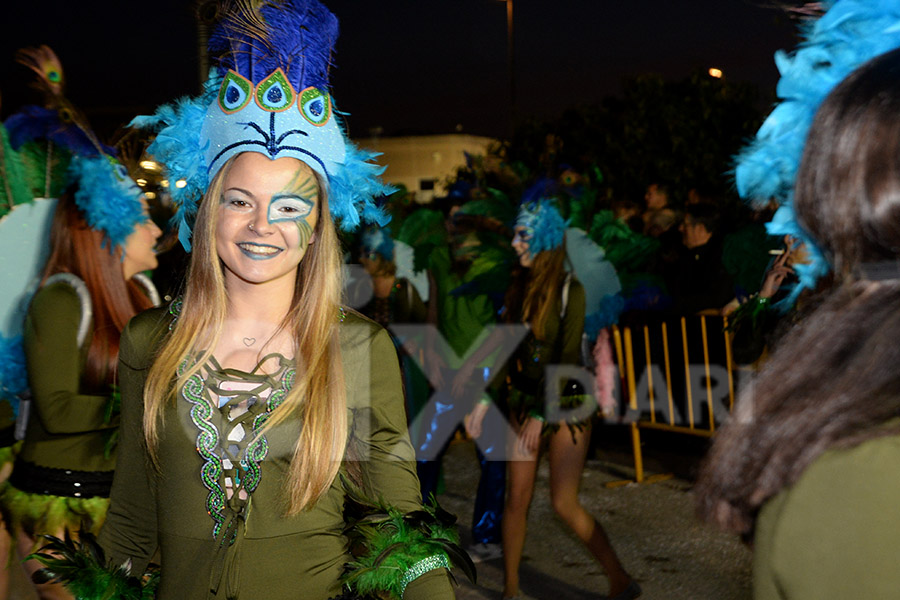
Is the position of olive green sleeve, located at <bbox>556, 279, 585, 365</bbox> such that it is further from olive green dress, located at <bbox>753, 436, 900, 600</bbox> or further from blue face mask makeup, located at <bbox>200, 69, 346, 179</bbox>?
olive green dress, located at <bbox>753, 436, 900, 600</bbox>

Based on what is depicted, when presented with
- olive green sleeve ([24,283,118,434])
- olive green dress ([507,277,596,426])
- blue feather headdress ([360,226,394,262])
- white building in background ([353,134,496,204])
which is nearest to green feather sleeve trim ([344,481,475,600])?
olive green sleeve ([24,283,118,434])

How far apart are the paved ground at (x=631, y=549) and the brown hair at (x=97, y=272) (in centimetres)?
257

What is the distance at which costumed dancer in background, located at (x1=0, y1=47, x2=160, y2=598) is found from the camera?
9.69 ft

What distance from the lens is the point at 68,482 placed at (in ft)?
10.1

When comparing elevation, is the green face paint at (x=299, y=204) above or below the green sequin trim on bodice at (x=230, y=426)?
above

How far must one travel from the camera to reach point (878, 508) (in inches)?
39.1

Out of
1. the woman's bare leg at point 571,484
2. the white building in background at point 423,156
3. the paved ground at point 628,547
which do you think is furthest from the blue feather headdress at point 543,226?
the white building in background at point 423,156

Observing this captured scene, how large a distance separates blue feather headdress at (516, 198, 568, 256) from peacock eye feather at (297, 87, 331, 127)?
2555 millimetres

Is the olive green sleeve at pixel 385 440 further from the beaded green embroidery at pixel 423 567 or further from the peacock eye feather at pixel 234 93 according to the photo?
the peacock eye feather at pixel 234 93

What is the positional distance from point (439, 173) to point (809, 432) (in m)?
55.0

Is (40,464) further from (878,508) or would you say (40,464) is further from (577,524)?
(878,508)

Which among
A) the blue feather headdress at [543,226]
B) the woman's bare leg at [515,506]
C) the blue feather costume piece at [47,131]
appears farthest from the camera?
the blue feather headdress at [543,226]

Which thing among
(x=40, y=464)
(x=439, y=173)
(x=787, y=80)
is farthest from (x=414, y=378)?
(x=439, y=173)

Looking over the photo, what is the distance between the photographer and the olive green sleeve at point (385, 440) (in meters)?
2.10
